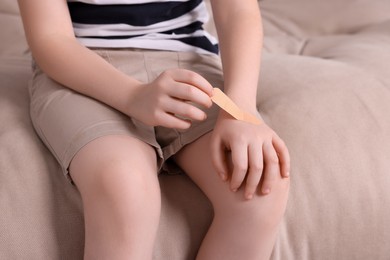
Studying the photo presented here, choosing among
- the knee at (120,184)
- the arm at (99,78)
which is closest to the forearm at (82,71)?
the arm at (99,78)

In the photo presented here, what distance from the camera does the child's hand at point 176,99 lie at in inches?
31.8

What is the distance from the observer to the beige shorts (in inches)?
33.6

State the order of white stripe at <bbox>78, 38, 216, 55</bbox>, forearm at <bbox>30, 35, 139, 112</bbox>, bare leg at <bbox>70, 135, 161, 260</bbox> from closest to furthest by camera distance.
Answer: bare leg at <bbox>70, 135, 161, 260</bbox>
forearm at <bbox>30, 35, 139, 112</bbox>
white stripe at <bbox>78, 38, 216, 55</bbox>

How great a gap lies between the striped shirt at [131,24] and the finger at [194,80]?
0.72 feet

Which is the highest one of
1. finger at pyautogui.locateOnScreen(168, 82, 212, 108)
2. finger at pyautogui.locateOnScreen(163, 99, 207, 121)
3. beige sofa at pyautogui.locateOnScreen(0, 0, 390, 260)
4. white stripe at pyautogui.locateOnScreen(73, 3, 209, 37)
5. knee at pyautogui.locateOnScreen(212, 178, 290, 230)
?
finger at pyautogui.locateOnScreen(168, 82, 212, 108)

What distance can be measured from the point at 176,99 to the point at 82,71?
0.17m

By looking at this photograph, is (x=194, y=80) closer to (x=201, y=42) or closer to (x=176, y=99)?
(x=176, y=99)

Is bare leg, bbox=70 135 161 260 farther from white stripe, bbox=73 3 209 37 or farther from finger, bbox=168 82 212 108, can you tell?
white stripe, bbox=73 3 209 37

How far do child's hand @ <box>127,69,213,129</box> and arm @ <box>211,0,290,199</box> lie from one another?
4cm

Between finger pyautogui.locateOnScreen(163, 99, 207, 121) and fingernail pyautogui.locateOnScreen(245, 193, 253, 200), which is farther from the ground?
finger pyautogui.locateOnScreen(163, 99, 207, 121)

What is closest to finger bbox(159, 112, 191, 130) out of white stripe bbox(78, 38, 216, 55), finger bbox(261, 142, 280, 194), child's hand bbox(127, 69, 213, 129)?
child's hand bbox(127, 69, 213, 129)

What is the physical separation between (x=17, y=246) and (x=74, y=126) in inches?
6.5

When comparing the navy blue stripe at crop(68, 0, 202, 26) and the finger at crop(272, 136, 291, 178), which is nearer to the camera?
the finger at crop(272, 136, 291, 178)

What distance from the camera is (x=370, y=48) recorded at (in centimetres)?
127
